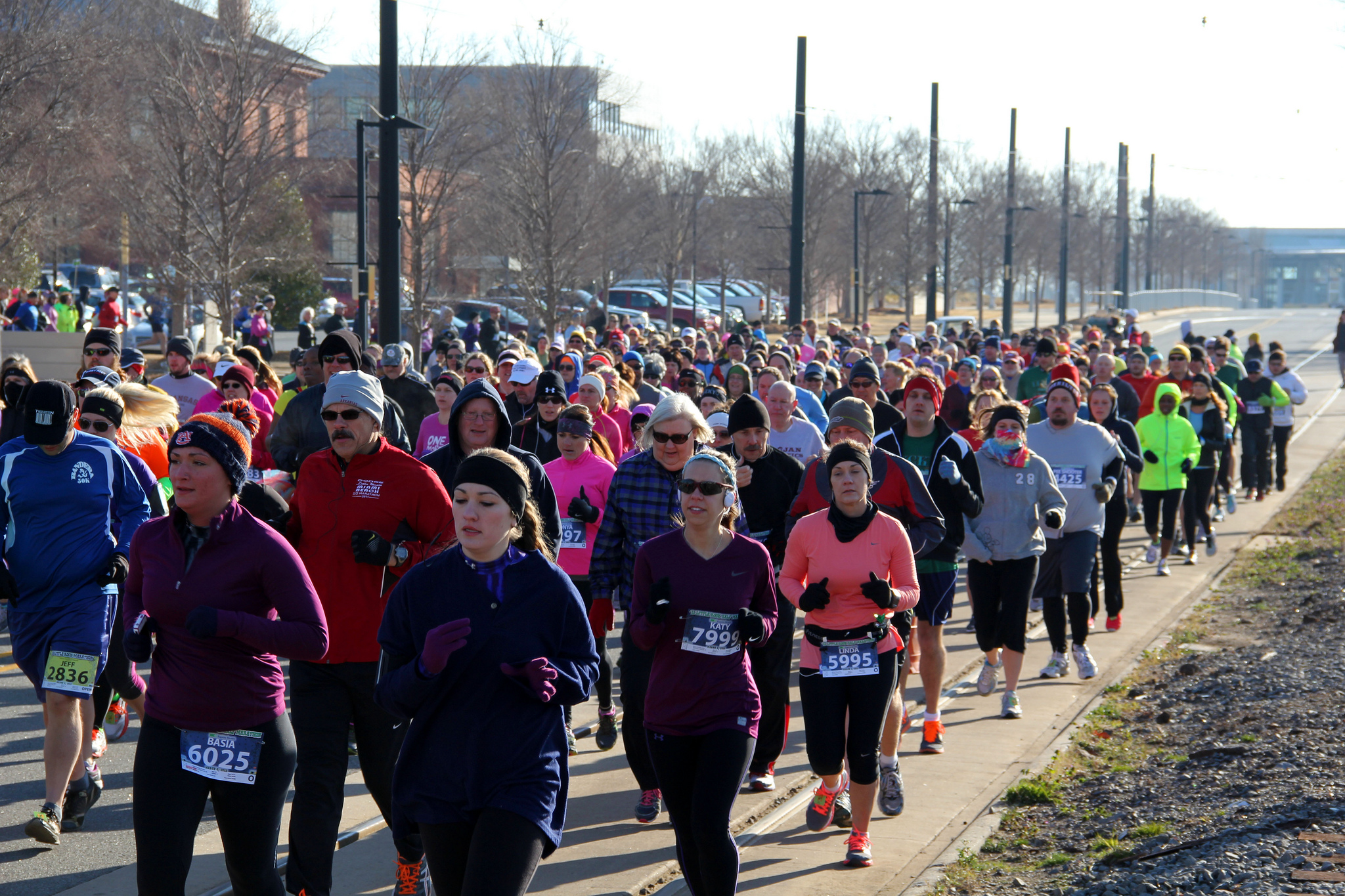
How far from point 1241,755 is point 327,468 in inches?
209

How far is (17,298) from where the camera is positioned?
33.9m

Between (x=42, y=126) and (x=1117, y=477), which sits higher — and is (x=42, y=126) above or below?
above

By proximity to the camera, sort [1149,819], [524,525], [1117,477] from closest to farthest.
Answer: [524,525] → [1149,819] → [1117,477]

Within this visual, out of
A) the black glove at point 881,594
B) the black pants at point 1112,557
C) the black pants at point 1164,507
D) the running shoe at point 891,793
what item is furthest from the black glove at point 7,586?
the black pants at point 1164,507

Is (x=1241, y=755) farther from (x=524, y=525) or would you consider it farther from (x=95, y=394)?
A: (x=95, y=394)

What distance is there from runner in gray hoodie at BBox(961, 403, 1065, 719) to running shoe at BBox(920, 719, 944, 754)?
2.99ft

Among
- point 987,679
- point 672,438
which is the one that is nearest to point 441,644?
point 672,438

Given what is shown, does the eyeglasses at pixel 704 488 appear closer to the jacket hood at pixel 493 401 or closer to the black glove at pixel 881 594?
the black glove at pixel 881 594

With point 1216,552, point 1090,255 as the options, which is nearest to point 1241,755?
point 1216,552

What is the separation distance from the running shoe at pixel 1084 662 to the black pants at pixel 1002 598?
1217 mm

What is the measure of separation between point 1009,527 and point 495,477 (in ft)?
17.6

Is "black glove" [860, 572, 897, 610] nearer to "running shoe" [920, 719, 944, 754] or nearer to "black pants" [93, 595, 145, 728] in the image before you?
"running shoe" [920, 719, 944, 754]

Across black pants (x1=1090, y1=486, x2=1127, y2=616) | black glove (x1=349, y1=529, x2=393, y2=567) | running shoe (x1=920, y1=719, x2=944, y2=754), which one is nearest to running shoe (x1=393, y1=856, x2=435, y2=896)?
black glove (x1=349, y1=529, x2=393, y2=567)

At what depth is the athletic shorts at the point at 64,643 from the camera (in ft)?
21.0
